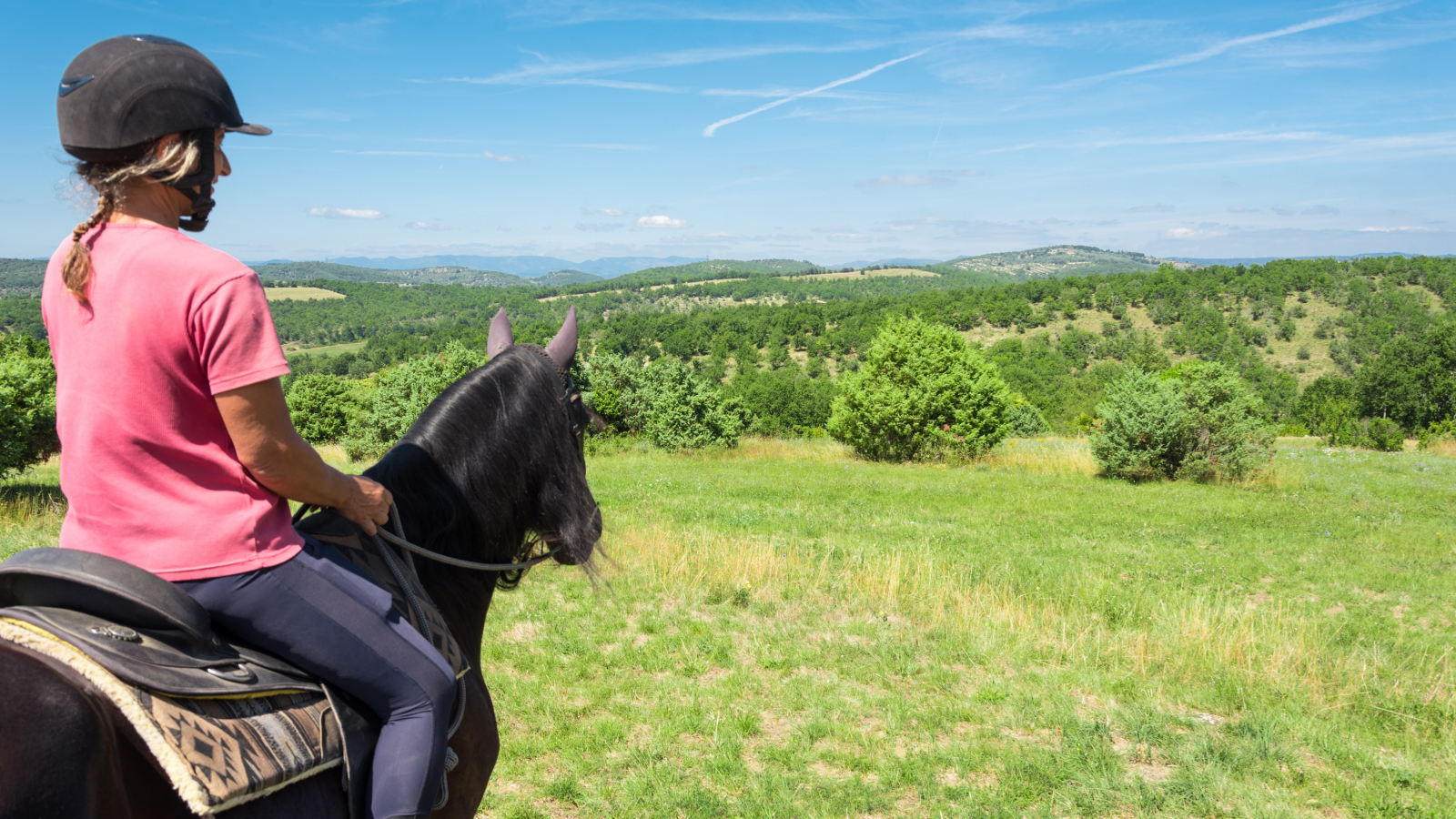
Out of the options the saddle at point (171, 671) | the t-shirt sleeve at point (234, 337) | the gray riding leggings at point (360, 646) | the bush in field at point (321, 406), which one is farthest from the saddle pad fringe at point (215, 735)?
the bush in field at point (321, 406)

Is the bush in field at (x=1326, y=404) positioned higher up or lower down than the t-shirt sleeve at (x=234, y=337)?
lower down

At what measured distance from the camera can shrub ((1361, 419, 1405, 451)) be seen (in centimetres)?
2994

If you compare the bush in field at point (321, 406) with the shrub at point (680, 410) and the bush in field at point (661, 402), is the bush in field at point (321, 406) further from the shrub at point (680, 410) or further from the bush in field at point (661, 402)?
the shrub at point (680, 410)

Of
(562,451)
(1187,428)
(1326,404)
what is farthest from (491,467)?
(1326,404)

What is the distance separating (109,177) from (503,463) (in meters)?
1.49

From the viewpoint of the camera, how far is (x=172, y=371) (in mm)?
1532

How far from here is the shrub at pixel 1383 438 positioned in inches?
1179

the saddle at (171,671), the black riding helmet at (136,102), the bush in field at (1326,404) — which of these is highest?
the black riding helmet at (136,102)

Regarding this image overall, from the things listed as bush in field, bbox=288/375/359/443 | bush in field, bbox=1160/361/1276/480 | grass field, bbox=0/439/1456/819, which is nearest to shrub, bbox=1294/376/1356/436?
bush in field, bbox=1160/361/1276/480

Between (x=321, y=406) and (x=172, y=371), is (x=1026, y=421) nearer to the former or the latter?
(x=321, y=406)

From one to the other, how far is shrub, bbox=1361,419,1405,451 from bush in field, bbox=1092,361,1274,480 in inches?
686

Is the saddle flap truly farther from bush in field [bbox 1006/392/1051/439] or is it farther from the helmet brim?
bush in field [bbox 1006/392/1051/439]

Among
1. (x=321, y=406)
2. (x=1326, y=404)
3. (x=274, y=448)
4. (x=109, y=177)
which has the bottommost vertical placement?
(x=321, y=406)

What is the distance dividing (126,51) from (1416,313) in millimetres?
105334
